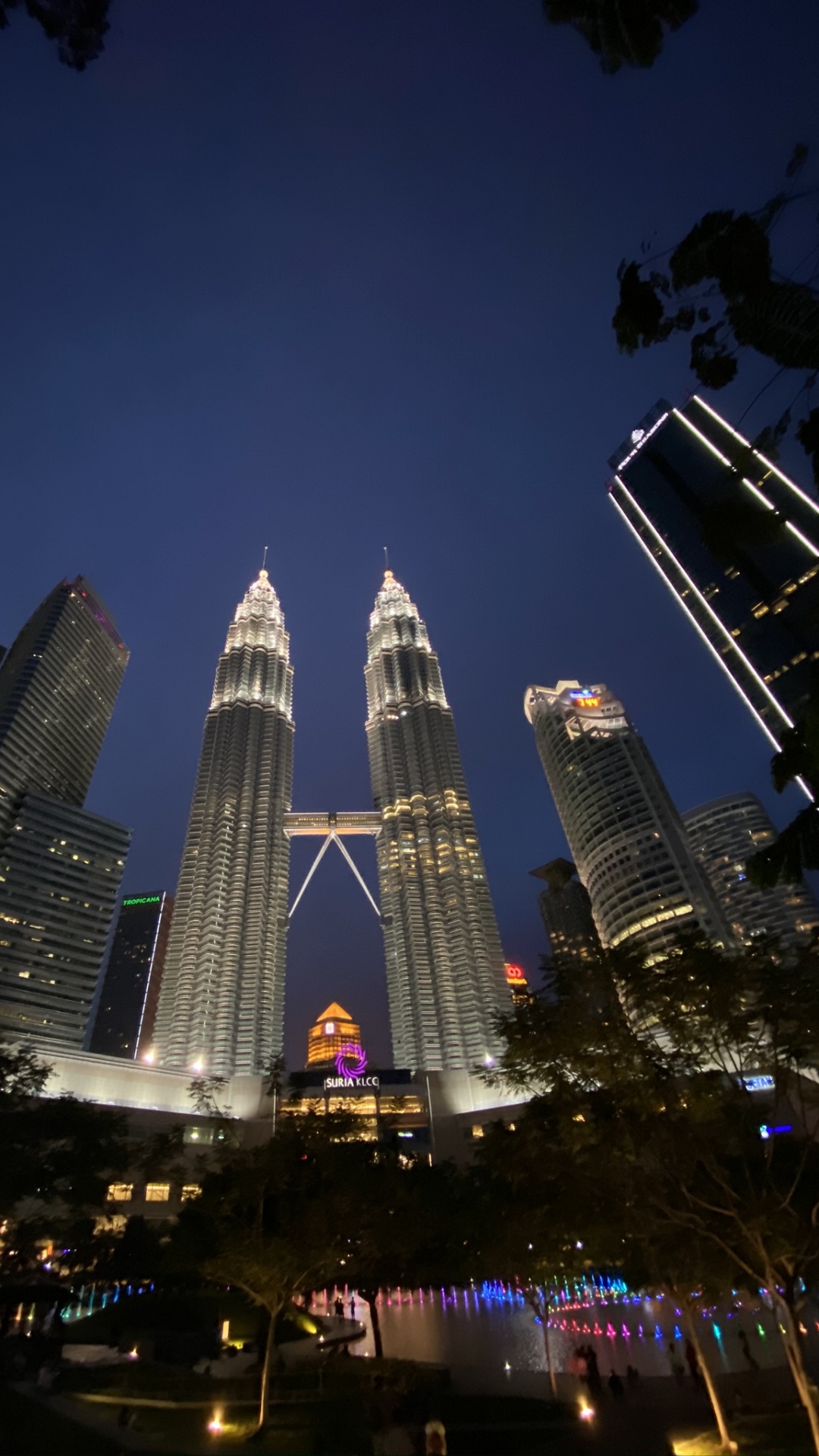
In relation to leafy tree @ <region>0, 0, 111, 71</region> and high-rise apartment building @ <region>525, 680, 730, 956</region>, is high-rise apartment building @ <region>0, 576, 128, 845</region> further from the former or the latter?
leafy tree @ <region>0, 0, 111, 71</region>

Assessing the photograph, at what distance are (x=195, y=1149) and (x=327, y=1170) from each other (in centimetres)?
6483

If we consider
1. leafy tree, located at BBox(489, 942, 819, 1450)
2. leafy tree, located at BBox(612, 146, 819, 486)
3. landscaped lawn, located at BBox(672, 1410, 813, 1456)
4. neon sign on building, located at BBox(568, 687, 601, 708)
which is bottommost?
landscaped lawn, located at BBox(672, 1410, 813, 1456)

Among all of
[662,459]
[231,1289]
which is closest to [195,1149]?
[231,1289]

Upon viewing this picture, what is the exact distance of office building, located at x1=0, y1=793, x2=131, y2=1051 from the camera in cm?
14025

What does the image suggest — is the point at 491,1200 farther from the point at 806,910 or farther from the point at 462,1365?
the point at 806,910

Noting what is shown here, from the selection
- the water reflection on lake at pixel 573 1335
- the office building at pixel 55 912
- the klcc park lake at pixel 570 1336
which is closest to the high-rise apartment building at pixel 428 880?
the klcc park lake at pixel 570 1336

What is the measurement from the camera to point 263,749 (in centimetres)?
14288

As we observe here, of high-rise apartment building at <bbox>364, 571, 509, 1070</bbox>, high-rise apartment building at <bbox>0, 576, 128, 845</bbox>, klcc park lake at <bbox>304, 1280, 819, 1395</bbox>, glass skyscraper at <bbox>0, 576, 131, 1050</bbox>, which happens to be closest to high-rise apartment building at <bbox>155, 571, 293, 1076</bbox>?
high-rise apartment building at <bbox>364, 571, 509, 1070</bbox>

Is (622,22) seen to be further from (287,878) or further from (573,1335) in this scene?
(287,878)

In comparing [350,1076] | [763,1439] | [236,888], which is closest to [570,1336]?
[763,1439]

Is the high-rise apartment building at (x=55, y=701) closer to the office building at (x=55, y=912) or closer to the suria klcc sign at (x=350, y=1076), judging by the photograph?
the office building at (x=55, y=912)

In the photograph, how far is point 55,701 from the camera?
6939 inches

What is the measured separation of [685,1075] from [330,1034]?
187 metres

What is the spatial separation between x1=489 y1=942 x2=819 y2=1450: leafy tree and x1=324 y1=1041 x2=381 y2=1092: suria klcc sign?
277 feet
